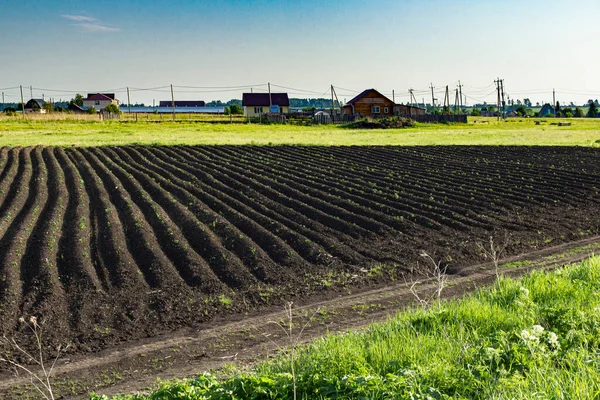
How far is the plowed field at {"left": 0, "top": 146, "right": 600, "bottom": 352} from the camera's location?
27.6 feet

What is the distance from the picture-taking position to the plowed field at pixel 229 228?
27.6 ft

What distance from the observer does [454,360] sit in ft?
16.9

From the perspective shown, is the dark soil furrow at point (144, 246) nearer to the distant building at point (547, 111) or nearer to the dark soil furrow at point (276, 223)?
the dark soil furrow at point (276, 223)

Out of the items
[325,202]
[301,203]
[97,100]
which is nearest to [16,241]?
[301,203]

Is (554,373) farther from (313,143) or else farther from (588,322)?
(313,143)

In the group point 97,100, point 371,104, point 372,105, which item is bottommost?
point 372,105

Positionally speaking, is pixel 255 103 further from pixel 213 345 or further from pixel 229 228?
pixel 213 345

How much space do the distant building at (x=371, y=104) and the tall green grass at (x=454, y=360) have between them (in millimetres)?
73187

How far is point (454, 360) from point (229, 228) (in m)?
7.54

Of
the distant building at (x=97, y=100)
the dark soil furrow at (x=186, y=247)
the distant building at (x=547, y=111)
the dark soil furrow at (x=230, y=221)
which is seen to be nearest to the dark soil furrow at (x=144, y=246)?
the dark soil furrow at (x=186, y=247)

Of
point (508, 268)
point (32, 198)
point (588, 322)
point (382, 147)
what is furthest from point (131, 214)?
point (382, 147)

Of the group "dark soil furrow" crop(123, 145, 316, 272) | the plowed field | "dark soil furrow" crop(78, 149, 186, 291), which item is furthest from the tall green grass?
"dark soil furrow" crop(123, 145, 316, 272)

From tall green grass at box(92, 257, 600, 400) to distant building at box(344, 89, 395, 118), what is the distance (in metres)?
73.2

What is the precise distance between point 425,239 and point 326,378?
7.36 meters
